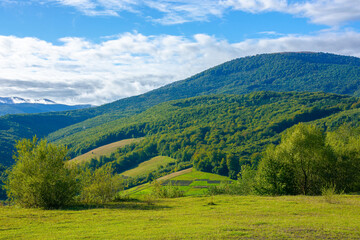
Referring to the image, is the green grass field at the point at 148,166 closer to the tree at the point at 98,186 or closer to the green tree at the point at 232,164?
the green tree at the point at 232,164

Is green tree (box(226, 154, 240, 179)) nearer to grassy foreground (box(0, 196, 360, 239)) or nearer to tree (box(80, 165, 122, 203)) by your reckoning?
tree (box(80, 165, 122, 203))

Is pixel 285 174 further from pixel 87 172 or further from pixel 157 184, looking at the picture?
pixel 87 172

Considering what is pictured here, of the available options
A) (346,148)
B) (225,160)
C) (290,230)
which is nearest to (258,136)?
(225,160)

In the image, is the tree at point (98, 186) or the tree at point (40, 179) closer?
the tree at point (40, 179)

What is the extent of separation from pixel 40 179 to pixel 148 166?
432ft

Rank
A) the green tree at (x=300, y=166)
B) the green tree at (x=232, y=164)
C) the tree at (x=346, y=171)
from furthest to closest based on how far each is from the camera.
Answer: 1. the green tree at (x=232, y=164)
2. the tree at (x=346, y=171)
3. the green tree at (x=300, y=166)

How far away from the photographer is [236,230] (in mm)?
17672

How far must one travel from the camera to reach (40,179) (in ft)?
97.7

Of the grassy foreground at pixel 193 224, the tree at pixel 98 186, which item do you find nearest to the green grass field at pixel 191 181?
the tree at pixel 98 186

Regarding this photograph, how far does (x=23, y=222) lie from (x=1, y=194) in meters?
114

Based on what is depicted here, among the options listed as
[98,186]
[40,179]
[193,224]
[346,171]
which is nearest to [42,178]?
[40,179]

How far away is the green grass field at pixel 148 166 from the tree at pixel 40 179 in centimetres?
11535

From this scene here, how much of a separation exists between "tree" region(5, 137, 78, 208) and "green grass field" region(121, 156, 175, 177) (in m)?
115

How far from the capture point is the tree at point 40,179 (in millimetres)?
30078
